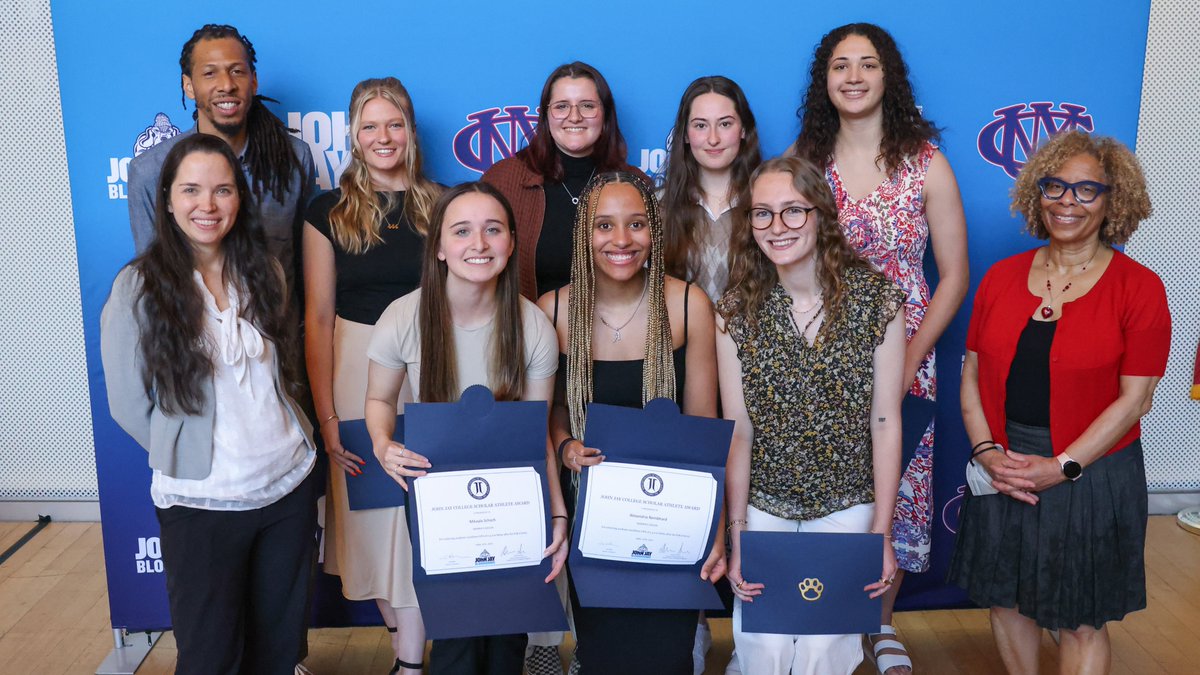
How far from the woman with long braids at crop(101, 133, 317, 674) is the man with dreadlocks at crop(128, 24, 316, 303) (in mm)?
395

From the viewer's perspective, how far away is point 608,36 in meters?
3.36

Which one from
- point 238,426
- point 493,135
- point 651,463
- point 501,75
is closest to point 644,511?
point 651,463

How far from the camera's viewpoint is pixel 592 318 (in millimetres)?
2611

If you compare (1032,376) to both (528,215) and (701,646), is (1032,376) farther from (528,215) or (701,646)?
(528,215)

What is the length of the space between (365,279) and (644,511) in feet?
4.14

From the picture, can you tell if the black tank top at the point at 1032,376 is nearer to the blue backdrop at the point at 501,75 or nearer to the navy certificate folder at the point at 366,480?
the blue backdrop at the point at 501,75

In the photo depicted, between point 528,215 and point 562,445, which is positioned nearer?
point 562,445

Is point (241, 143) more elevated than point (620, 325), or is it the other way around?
point (241, 143)

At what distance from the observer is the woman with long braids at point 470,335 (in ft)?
8.07

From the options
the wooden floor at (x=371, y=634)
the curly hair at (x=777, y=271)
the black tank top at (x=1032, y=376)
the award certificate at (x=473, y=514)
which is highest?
the curly hair at (x=777, y=271)

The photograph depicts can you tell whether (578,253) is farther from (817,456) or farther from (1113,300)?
(1113,300)

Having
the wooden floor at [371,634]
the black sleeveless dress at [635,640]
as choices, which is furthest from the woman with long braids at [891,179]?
the black sleeveless dress at [635,640]

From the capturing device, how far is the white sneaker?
3.30m

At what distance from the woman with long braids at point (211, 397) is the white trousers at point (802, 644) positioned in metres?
1.26
